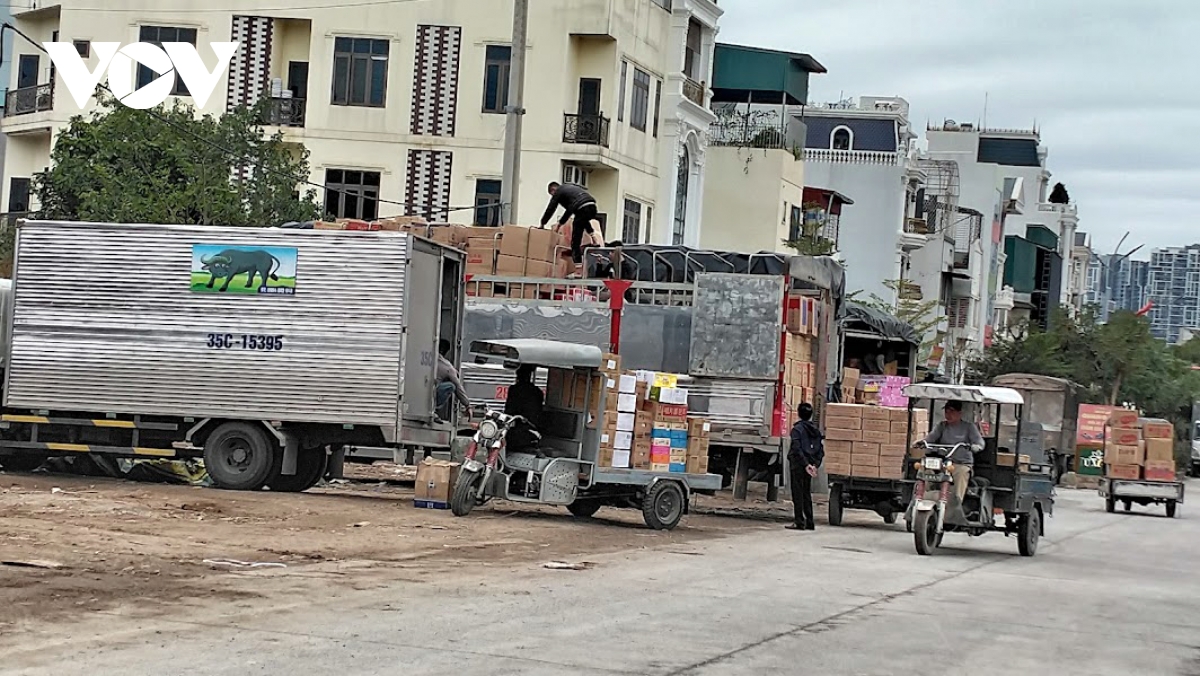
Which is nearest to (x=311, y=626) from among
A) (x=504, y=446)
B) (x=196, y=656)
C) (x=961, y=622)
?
(x=196, y=656)

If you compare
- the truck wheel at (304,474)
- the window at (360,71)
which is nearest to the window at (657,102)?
the window at (360,71)

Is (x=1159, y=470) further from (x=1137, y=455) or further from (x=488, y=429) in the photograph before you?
(x=488, y=429)

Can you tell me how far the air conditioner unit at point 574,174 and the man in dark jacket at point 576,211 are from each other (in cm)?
1767

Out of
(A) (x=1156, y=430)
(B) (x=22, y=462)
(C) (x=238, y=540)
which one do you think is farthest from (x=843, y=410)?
(A) (x=1156, y=430)

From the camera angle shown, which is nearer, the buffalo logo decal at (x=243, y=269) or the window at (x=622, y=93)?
the buffalo logo decal at (x=243, y=269)

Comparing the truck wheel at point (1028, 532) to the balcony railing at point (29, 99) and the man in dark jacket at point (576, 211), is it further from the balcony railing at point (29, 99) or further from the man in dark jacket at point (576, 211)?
the balcony railing at point (29, 99)

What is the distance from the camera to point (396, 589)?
44.6ft

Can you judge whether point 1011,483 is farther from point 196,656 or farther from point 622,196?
point 622,196

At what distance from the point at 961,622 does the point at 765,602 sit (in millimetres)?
Answer: 1541

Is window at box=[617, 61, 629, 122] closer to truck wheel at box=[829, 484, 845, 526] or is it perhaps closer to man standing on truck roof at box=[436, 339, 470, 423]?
truck wheel at box=[829, 484, 845, 526]

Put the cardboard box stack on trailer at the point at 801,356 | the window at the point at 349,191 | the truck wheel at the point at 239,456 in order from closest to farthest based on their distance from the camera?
the truck wheel at the point at 239,456, the cardboard box stack on trailer at the point at 801,356, the window at the point at 349,191

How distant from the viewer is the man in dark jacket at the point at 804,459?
2377 centimetres

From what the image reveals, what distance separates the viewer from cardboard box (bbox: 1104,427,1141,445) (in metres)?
44.9

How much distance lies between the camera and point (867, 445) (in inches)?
1028
